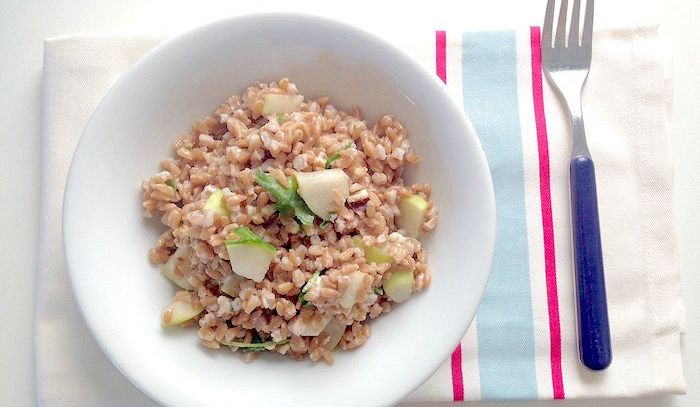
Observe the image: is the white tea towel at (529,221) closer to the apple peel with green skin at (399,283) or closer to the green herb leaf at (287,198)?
the apple peel with green skin at (399,283)

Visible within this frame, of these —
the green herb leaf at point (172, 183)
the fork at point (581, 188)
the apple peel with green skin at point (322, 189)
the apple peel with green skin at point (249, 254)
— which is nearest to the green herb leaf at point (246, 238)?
the apple peel with green skin at point (249, 254)

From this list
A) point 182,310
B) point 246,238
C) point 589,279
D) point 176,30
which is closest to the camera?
point 246,238

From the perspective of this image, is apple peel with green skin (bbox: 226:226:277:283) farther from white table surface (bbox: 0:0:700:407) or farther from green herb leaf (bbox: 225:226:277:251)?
white table surface (bbox: 0:0:700:407)

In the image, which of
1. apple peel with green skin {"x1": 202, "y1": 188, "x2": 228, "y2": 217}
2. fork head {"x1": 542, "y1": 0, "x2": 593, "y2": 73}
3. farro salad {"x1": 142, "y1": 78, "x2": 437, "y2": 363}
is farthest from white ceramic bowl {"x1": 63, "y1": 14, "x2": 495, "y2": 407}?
fork head {"x1": 542, "y1": 0, "x2": 593, "y2": 73}

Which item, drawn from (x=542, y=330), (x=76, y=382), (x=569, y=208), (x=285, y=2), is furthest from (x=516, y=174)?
(x=76, y=382)

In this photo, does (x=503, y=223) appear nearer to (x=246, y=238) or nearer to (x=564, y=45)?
(x=564, y=45)

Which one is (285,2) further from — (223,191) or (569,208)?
(569,208)

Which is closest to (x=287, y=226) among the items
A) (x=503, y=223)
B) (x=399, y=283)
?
(x=399, y=283)
